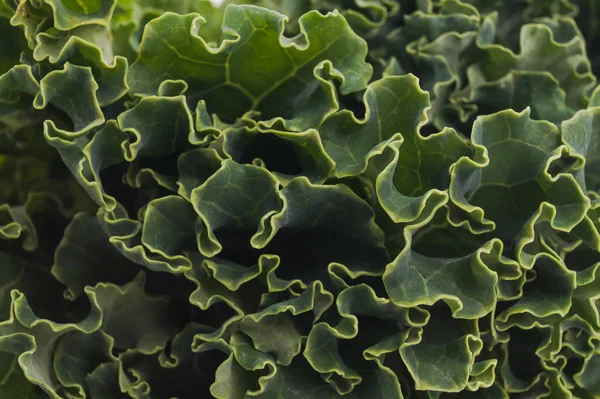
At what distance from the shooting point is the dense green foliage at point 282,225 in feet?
4.64

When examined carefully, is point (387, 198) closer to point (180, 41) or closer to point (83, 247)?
point (180, 41)

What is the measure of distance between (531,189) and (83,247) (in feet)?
3.27

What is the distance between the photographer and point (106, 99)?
4.92ft

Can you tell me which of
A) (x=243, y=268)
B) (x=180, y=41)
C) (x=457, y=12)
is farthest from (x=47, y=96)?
(x=457, y=12)

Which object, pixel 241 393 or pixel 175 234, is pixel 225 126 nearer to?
pixel 175 234

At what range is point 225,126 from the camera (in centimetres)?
158

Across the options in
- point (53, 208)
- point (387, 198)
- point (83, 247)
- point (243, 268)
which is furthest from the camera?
point (53, 208)

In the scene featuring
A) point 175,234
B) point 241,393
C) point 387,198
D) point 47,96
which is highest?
point 47,96

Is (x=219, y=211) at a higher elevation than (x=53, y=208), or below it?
higher

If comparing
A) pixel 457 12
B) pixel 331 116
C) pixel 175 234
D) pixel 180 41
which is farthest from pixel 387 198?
pixel 457 12

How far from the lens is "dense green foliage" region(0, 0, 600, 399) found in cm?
141

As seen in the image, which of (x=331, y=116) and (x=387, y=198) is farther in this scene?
(x=331, y=116)

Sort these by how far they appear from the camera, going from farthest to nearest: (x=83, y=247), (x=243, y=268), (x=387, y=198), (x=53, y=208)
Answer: (x=53, y=208) < (x=83, y=247) < (x=243, y=268) < (x=387, y=198)

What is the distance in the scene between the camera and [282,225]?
4.71ft
